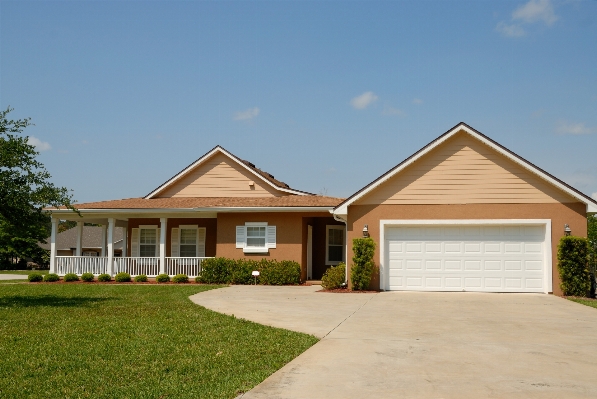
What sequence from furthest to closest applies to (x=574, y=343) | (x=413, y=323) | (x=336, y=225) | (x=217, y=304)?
(x=336, y=225)
(x=217, y=304)
(x=413, y=323)
(x=574, y=343)

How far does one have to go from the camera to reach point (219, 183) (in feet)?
88.1

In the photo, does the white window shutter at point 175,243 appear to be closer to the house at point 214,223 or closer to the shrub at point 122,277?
the house at point 214,223

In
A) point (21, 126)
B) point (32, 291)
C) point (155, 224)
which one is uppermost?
point (21, 126)

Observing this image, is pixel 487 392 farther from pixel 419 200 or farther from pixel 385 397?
pixel 419 200

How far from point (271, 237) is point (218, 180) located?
15.8 feet

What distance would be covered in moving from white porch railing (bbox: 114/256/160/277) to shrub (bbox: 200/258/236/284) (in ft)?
9.38

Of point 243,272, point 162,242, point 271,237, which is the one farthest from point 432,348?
point 162,242

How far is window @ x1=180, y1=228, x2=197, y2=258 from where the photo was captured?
85.3 ft

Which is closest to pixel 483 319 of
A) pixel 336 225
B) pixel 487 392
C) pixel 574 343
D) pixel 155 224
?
pixel 574 343

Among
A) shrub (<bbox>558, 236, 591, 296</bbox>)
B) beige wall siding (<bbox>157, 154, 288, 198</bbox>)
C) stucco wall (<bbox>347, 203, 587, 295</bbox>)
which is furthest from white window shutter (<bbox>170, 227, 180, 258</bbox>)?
shrub (<bbox>558, 236, 591, 296</bbox>)

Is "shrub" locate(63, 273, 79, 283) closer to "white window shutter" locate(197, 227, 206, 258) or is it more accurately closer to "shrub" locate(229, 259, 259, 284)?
"white window shutter" locate(197, 227, 206, 258)

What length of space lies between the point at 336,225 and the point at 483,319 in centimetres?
1385

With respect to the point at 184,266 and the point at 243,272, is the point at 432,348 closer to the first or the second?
the point at 243,272

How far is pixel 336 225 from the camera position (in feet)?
84.4
